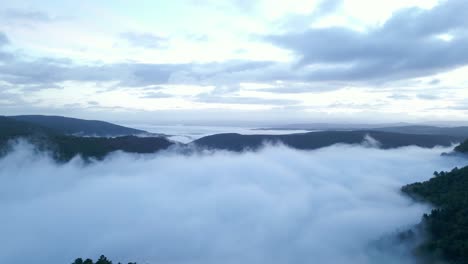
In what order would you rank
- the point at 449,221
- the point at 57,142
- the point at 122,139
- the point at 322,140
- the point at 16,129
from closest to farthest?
the point at 449,221 → the point at 16,129 → the point at 57,142 → the point at 122,139 → the point at 322,140

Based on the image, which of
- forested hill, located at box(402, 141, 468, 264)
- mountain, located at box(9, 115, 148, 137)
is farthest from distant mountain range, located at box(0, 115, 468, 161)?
forested hill, located at box(402, 141, 468, 264)

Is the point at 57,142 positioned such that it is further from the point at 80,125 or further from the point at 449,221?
the point at 449,221

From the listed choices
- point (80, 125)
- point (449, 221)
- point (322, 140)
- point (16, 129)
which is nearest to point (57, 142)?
point (16, 129)

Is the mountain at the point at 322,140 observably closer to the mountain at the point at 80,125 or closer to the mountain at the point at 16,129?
the mountain at the point at 80,125

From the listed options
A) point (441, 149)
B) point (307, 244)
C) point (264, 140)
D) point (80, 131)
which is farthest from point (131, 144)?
point (441, 149)

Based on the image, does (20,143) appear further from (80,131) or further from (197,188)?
(197,188)

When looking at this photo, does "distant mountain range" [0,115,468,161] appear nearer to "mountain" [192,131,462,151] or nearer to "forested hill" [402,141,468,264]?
"mountain" [192,131,462,151]

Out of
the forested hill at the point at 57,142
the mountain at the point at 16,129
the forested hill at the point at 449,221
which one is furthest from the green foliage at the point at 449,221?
the mountain at the point at 16,129
